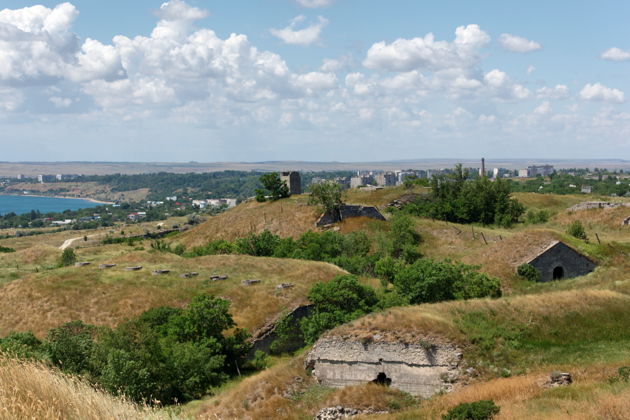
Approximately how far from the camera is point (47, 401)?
29.0 ft

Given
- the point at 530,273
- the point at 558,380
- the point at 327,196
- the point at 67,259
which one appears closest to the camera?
the point at 558,380

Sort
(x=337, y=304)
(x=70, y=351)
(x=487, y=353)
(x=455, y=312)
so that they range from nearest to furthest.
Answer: (x=487, y=353)
(x=455, y=312)
(x=70, y=351)
(x=337, y=304)

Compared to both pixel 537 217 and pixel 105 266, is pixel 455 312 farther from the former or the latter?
pixel 537 217

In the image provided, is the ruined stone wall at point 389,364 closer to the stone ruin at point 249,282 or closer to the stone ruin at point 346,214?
the stone ruin at point 249,282

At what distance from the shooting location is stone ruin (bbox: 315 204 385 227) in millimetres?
67250

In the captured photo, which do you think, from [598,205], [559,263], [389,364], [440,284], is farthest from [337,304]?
[598,205]

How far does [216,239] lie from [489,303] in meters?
51.7

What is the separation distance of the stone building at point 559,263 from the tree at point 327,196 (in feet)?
105

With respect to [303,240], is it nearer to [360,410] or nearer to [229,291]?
[229,291]

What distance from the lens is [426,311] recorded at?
81.9ft

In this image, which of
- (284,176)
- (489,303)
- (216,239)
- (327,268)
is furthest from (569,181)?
(489,303)

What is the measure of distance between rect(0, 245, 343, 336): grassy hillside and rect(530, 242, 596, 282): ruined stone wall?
1563 cm

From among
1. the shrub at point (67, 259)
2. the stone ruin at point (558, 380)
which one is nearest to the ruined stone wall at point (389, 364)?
the stone ruin at point (558, 380)

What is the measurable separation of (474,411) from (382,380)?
7.57 meters
